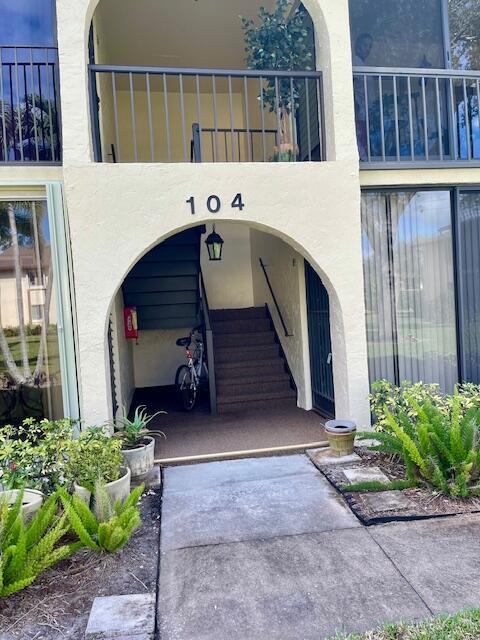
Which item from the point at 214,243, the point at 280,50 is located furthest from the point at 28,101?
the point at 214,243

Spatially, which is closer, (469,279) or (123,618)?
(123,618)

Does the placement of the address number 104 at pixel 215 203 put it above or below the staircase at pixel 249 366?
above

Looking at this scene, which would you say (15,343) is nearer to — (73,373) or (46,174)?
(73,373)

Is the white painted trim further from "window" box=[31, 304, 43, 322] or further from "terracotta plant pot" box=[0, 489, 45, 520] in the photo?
"terracotta plant pot" box=[0, 489, 45, 520]

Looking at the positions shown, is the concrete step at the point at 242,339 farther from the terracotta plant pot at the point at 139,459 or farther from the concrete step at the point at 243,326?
the terracotta plant pot at the point at 139,459

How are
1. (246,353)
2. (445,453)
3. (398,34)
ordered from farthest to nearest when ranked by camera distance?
1. (246,353)
2. (398,34)
3. (445,453)

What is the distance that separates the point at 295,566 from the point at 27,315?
11.0 ft

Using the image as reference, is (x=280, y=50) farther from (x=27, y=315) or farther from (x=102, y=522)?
(x=102, y=522)

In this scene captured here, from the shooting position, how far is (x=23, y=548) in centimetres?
243

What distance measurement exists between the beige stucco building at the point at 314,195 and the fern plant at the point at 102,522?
130 cm

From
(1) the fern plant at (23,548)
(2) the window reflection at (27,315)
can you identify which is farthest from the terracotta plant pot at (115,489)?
(2) the window reflection at (27,315)

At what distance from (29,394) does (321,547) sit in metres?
3.19

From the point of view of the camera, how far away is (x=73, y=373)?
4.16 meters

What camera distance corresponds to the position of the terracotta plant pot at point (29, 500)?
3.01 m
